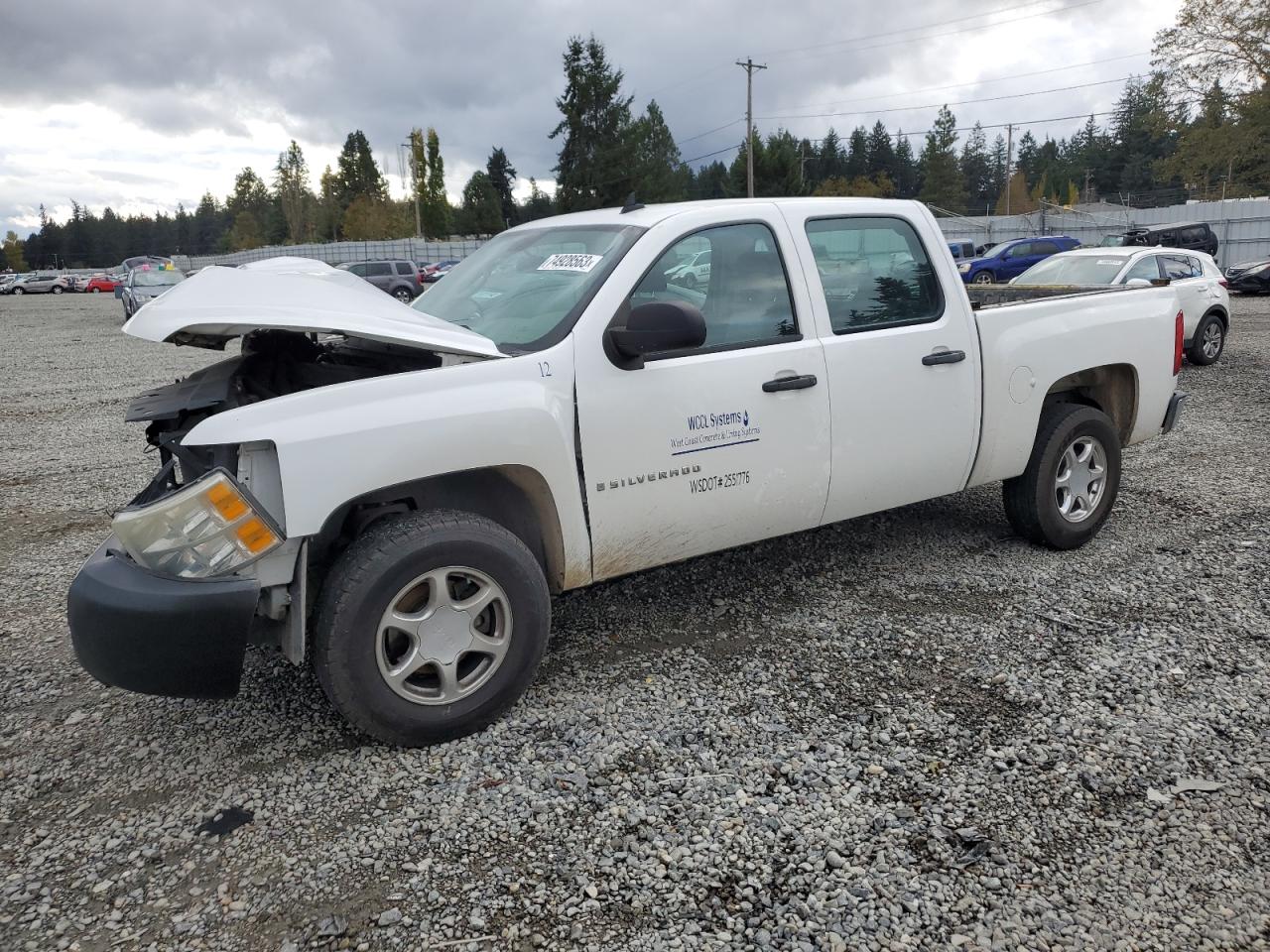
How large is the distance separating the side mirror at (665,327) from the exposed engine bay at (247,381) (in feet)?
2.50

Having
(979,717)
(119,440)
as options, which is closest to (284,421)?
(979,717)

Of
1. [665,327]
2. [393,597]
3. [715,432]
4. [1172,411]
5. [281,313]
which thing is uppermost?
[281,313]

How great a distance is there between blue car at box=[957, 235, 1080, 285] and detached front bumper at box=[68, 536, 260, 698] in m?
27.1

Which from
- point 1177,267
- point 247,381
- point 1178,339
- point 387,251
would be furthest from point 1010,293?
point 387,251

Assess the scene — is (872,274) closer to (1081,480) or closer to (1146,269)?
(1081,480)

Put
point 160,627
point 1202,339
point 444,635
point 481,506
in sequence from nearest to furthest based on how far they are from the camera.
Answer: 1. point 160,627
2. point 444,635
3. point 481,506
4. point 1202,339

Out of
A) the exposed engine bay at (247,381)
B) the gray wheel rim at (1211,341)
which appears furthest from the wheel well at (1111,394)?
the gray wheel rim at (1211,341)

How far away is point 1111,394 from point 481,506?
3.85 meters

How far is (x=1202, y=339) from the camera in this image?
12164 millimetres

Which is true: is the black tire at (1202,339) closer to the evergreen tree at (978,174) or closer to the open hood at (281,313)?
the open hood at (281,313)

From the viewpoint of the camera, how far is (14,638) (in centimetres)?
436

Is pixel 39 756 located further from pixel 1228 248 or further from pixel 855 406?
pixel 1228 248

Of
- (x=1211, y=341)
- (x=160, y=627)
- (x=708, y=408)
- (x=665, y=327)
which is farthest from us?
(x=1211, y=341)

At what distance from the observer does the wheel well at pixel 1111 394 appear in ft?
17.3
